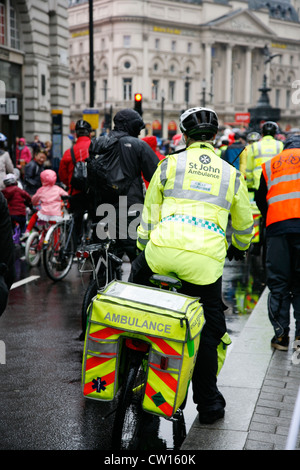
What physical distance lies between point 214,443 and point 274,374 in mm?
1412

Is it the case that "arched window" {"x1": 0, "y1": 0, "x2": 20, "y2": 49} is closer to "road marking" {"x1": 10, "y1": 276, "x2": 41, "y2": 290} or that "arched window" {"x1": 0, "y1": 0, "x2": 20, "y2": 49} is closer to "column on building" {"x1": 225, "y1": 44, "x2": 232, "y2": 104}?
"road marking" {"x1": 10, "y1": 276, "x2": 41, "y2": 290}

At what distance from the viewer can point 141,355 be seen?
11.8 ft

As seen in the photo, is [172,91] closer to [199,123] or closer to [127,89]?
[127,89]

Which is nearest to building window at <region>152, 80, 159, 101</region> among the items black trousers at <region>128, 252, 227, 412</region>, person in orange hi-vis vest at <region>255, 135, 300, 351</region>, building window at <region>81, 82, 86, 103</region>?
building window at <region>81, 82, 86, 103</region>

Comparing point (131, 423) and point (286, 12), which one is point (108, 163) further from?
point (286, 12)

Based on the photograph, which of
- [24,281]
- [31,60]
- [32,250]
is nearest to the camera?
[24,281]

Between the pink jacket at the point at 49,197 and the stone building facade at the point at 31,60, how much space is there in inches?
467

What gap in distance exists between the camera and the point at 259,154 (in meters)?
10.1

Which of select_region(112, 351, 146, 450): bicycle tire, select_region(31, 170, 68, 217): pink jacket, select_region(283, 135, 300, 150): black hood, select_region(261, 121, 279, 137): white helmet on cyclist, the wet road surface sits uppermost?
select_region(261, 121, 279, 137): white helmet on cyclist

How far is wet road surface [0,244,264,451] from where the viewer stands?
4.06 metres

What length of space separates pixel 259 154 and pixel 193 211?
6.51m

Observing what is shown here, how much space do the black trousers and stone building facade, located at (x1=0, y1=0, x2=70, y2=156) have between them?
60.4 feet

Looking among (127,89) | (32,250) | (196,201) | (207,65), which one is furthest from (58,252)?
(207,65)

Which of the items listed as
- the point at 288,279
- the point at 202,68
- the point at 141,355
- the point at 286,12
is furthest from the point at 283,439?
the point at 286,12
